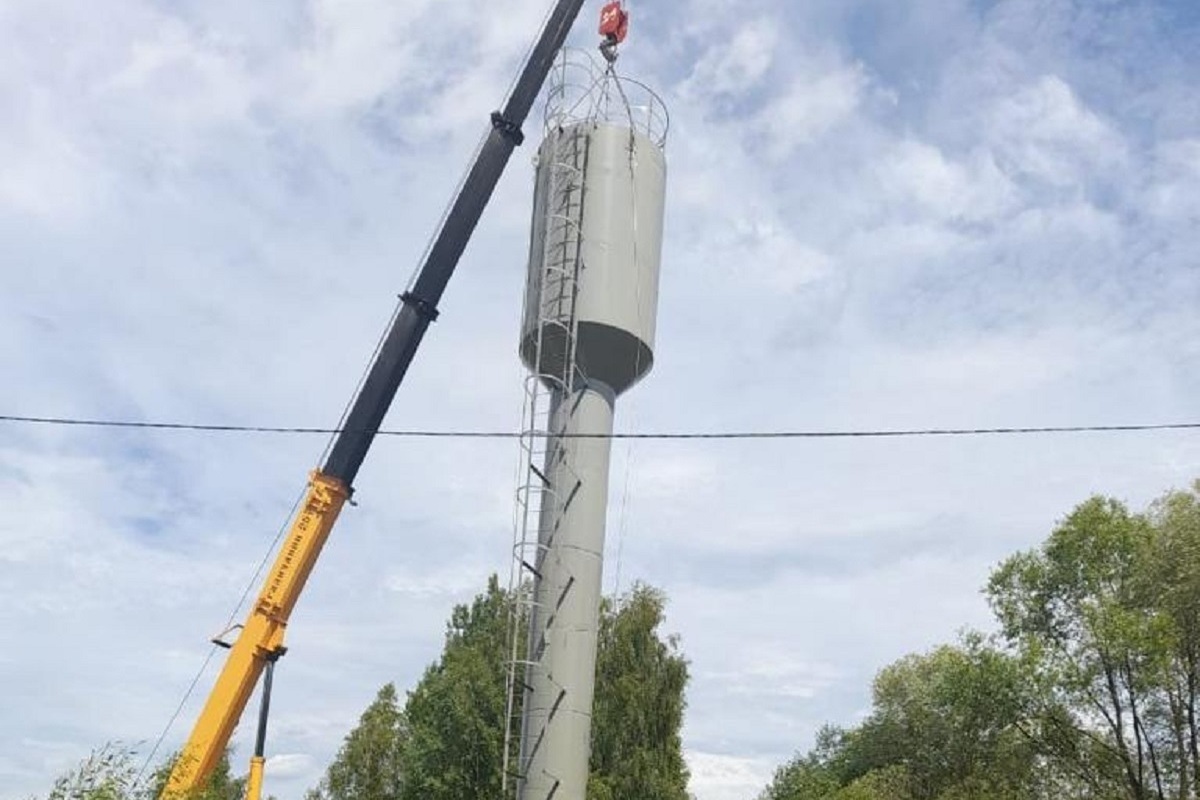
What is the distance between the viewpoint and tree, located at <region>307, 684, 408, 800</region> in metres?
42.3

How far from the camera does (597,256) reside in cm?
2178

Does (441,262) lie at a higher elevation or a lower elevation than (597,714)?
higher

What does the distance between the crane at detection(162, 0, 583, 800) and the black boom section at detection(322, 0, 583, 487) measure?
0.07 ft

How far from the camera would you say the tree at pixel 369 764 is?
42344mm

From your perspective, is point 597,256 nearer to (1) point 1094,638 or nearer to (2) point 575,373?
(2) point 575,373

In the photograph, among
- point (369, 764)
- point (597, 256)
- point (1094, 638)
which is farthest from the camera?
point (369, 764)

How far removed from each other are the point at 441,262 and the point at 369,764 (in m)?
26.2

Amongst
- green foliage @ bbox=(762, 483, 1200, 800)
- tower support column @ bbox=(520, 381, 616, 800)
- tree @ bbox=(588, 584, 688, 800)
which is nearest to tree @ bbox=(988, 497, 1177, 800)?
green foliage @ bbox=(762, 483, 1200, 800)

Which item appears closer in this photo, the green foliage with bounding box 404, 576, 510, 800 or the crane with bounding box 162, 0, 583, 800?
the crane with bounding box 162, 0, 583, 800

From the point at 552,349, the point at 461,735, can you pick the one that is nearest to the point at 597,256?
the point at 552,349

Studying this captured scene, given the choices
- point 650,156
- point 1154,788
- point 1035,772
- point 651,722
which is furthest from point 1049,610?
point 650,156

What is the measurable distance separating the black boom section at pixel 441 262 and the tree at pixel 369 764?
895 inches

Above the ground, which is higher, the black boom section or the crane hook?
the crane hook

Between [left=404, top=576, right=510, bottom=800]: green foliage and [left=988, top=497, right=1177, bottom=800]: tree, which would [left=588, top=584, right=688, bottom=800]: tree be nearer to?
[left=404, top=576, right=510, bottom=800]: green foliage
